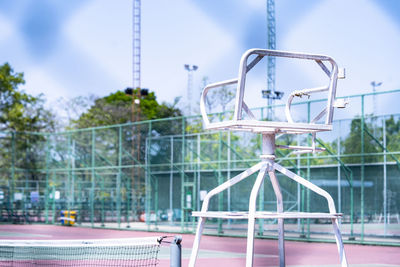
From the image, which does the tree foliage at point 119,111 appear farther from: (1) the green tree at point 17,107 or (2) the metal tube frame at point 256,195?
(2) the metal tube frame at point 256,195

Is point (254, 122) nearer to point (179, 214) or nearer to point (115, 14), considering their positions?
point (115, 14)

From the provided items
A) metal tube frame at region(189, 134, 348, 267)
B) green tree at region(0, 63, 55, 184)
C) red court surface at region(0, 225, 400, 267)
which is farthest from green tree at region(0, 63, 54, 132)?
metal tube frame at region(189, 134, 348, 267)

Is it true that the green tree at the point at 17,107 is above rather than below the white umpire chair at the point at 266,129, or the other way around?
above

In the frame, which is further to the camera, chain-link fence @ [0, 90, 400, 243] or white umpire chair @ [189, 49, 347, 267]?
chain-link fence @ [0, 90, 400, 243]

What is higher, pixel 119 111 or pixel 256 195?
pixel 119 111

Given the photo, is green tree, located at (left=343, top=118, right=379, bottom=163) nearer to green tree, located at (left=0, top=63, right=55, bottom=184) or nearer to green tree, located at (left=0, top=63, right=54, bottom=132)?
green tree, located at (left=0, top=63, right=55, bottom=184)

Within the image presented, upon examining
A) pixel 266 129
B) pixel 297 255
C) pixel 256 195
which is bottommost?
pixel 297 255

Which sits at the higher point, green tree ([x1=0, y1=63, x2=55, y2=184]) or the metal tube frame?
green tree ([x1=0, y1=63, x2=55, y2=184])

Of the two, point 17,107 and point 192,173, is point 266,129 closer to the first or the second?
point 192,173

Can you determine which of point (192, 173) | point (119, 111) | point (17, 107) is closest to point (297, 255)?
point (192, 173)

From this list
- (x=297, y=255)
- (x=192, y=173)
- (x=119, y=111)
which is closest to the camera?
(x=297, y=255)

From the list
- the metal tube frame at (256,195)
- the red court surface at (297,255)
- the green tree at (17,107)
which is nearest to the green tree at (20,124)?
the green tree at (17,107)

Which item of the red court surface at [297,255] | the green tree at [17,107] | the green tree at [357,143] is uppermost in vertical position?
the green tree at [17,107]

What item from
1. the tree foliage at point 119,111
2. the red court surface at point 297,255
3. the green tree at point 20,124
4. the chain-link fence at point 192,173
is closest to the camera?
the red court surface at point 297,255
